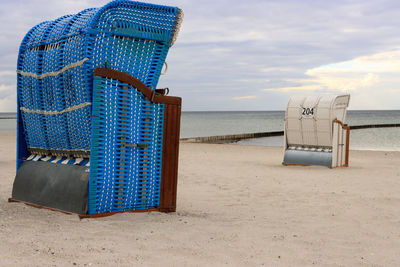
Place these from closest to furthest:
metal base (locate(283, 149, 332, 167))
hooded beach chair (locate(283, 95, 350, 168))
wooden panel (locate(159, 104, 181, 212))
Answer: wooden panel (locate(159, 104, 181, 212)) → hooded beach chair (locate(283, 95, 350, 168)) → metal base (locate(283, 149, 332, 167))

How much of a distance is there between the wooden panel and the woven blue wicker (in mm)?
461

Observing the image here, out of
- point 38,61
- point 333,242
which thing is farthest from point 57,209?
point 333,242

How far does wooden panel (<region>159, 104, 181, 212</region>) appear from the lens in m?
5.76

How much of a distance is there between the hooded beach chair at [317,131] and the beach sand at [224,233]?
178 inches

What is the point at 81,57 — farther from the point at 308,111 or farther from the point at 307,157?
the point at 307,157

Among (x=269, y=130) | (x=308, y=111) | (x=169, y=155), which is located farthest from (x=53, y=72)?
(x=269, y=130)

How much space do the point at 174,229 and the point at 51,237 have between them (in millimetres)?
1379

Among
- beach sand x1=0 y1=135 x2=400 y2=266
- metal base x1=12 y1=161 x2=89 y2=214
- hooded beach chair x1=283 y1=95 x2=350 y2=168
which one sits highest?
hooded beach chair x1=283 y1=95 x2=350 y2=168

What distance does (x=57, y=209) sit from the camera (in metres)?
5.60

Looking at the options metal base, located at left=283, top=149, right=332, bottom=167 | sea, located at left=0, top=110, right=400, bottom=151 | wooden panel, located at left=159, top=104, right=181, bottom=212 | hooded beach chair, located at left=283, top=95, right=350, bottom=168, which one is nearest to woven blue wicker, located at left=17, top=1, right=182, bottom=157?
wooden panel, located at left=159, top=104, right=181, bottom=212

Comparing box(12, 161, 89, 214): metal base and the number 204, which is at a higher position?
the number 204

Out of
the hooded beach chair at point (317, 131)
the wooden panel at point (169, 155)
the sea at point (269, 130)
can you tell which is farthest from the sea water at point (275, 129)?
the wooden panel at point (169, 155)

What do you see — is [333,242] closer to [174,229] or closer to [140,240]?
[174,229]

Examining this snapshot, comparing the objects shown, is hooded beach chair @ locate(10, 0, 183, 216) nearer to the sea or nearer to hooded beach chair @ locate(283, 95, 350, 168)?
hooded beach chair @ locate(283, 95, 350, 168)
